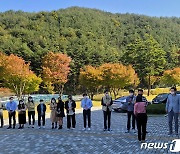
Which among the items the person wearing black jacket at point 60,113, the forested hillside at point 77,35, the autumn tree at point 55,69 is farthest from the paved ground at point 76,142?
the forested hillside at point 77,35

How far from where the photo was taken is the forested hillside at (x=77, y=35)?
204 feet

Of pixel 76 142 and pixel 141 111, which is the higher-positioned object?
pixel 141 111

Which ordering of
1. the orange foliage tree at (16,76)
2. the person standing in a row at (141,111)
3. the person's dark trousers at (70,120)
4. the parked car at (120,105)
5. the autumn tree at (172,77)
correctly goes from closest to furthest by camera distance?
the person standing in a row at (141,111) → the person's dark trousers at (70,120) → the parked car at (120,105) → the orange foliage tree at (16,76) → the autumn tree at (172,77)

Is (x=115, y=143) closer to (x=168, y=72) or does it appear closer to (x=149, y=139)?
(x=149, y=139)

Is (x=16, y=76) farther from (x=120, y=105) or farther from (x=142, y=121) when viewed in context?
(x=142, y=121)

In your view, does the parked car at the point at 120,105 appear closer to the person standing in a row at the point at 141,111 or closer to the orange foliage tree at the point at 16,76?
the person standing in a row at the point at 141,111

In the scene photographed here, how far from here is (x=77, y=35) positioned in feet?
260

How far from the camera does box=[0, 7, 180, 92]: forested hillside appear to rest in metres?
62.1

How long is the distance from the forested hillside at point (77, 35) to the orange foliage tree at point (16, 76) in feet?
40.4

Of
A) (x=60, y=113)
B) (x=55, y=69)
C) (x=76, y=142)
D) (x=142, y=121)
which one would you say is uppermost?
(x=55, y=69)

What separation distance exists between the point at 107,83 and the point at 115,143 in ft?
120

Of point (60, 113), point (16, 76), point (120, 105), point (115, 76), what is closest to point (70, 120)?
point (60, 113)

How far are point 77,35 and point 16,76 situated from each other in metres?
41.4

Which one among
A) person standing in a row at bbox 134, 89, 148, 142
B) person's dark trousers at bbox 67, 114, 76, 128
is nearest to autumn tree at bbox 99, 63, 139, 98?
person's dark trousers at bbox 67, 114, 76, 128
